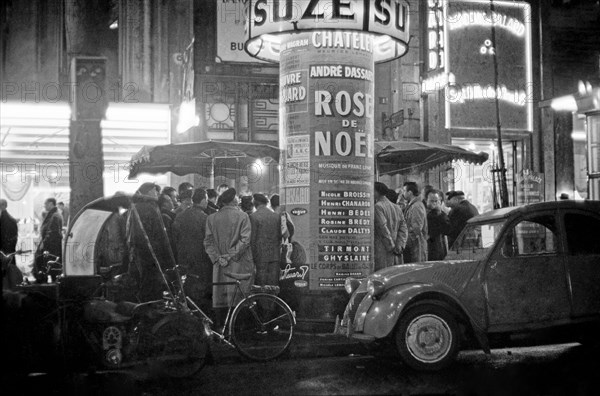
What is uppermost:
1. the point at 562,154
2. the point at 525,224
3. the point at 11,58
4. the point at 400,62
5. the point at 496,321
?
the point at 11,58

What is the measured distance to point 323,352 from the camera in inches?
383

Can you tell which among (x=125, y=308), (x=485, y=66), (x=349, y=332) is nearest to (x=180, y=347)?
(x=125, y=308)

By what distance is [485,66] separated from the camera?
67.7ft

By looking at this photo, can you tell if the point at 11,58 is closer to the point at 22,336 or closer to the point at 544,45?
the point at 544,45

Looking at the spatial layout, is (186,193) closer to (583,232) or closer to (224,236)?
(224,236)

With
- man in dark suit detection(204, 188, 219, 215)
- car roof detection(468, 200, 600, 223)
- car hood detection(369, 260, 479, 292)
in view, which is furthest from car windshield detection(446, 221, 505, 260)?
man in dark suit detection(204, 188, 219, 215)

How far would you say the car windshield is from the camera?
865 cm

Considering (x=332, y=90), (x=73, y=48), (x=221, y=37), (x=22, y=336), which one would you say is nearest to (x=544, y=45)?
(x=221, y=37)

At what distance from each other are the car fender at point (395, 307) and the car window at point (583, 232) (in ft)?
5.38

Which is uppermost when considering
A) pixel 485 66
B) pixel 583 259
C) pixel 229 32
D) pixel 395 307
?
pixel 229 32

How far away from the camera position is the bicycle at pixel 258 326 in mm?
9070

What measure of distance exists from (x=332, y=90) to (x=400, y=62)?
10334 mm

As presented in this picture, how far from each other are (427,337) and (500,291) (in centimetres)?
104

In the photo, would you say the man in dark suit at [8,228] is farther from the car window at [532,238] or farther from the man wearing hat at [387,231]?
the car window at [532,238]
